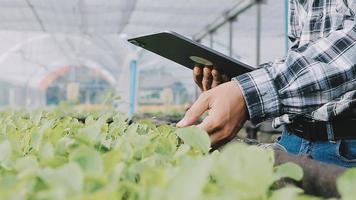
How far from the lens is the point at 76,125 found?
48.1 inches

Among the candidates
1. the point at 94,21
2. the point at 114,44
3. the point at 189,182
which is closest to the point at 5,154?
the point at 189,182

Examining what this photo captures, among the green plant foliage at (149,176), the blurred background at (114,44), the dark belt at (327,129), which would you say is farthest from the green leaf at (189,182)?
the blurred background at (114,44)

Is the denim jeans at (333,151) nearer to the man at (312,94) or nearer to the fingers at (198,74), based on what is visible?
the man at (312,94)

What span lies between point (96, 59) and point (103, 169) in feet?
50.0

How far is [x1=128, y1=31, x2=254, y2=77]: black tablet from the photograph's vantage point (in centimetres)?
111

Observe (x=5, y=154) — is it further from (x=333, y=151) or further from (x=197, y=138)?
(x=333, y=151)

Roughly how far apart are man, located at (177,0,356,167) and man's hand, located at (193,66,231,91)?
185 millimetres

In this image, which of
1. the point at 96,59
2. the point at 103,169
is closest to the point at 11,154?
the point at 103,169

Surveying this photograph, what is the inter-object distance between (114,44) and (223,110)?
38.3 ft

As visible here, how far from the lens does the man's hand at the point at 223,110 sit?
100 cm

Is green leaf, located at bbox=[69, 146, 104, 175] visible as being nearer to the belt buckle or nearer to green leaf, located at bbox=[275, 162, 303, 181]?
green leaf, located at bbox=[275, 162, 303, 181]

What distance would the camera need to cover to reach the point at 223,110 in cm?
100

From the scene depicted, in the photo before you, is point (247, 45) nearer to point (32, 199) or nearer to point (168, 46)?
point (168, 46)

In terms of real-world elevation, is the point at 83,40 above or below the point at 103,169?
above
